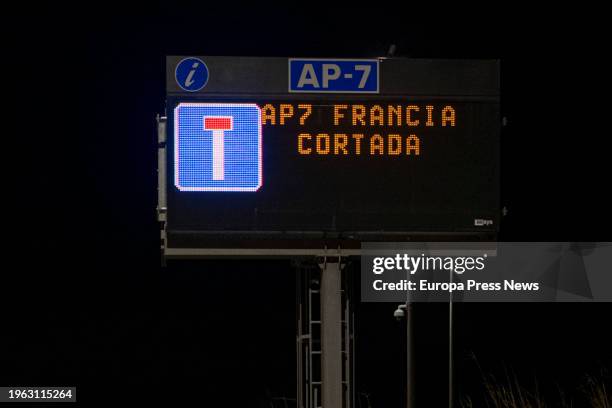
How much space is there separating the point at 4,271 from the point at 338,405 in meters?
33.1

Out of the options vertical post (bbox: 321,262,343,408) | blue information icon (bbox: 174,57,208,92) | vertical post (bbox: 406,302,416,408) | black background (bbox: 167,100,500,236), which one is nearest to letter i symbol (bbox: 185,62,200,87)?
blue information icon (bbox: 174,57,208,92)

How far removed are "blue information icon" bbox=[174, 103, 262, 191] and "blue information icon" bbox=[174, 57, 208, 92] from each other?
184mm

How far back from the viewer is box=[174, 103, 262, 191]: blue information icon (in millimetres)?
11797

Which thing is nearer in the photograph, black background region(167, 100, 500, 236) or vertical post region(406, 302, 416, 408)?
black background region(167, 100, 500, 236)

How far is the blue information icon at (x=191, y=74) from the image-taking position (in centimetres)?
1188

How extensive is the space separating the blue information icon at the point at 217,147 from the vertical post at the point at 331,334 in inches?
49.6

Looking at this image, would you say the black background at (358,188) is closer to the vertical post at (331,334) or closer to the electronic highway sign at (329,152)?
the electronic highway sign at (329,152)

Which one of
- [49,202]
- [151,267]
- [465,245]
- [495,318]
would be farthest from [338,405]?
[495,318]

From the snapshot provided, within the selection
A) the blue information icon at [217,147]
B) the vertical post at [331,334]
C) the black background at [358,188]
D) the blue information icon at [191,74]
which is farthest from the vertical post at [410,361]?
the blue information icon at [191,74]

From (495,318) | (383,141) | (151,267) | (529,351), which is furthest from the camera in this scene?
(495,318)

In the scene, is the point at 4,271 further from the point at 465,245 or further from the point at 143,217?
the point at 465,245

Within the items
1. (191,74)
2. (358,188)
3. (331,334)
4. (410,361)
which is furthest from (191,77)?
(410,361)

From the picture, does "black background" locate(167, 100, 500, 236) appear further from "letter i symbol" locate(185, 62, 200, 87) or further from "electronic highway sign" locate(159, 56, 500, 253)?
"letter i symbol" locate(185, 62, 200, 87)

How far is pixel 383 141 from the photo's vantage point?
12.1 m
